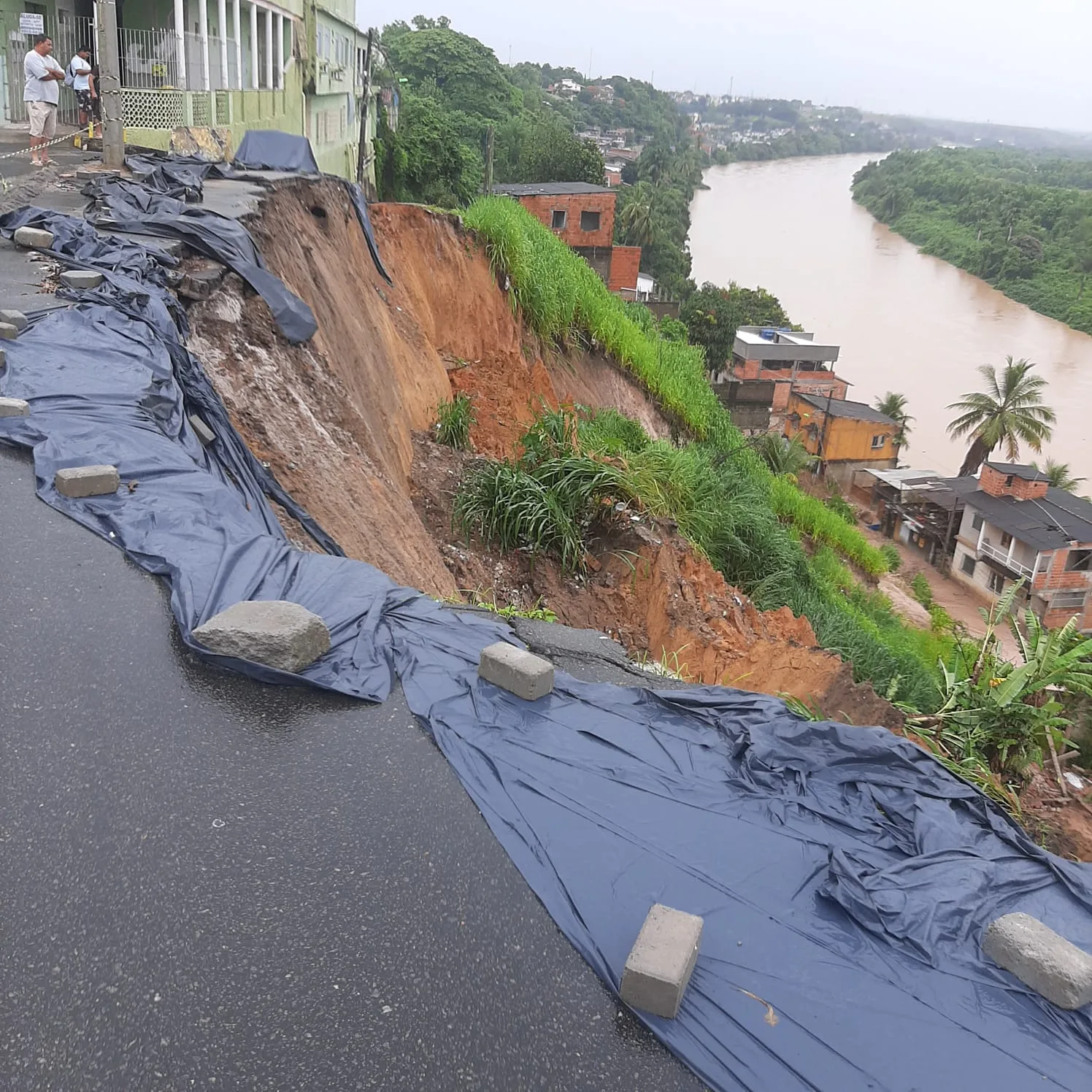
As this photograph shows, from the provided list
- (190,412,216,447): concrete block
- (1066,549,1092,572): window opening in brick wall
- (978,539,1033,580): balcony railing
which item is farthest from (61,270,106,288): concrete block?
(1066,549,1092,572): window opening in brick wall

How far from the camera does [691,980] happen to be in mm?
2420

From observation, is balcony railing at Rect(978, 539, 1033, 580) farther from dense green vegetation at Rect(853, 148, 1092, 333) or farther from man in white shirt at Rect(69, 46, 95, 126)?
dense green vegetation at Rect(853, 148, 1092, 333)

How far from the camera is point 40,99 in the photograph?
1145cm

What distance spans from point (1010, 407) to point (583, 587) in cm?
2799

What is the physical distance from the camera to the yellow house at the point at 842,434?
33.7 m

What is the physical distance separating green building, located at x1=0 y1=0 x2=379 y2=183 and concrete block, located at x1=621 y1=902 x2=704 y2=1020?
566 inches

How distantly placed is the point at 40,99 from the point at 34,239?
529 cm

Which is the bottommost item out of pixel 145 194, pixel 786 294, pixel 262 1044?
pixel 786 294

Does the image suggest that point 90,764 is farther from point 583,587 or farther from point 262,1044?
point 583,587

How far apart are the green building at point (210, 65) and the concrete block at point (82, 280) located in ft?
26.9

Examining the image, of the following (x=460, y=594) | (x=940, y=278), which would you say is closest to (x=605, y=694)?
(x=460, y=594)

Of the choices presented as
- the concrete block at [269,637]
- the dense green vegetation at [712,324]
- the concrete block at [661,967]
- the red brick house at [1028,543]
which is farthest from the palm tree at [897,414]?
the concrete block at [661,967]

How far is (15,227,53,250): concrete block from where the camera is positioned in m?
7.51

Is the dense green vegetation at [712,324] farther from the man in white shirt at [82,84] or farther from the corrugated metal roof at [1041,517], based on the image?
the man in white shirt at [82,84]
